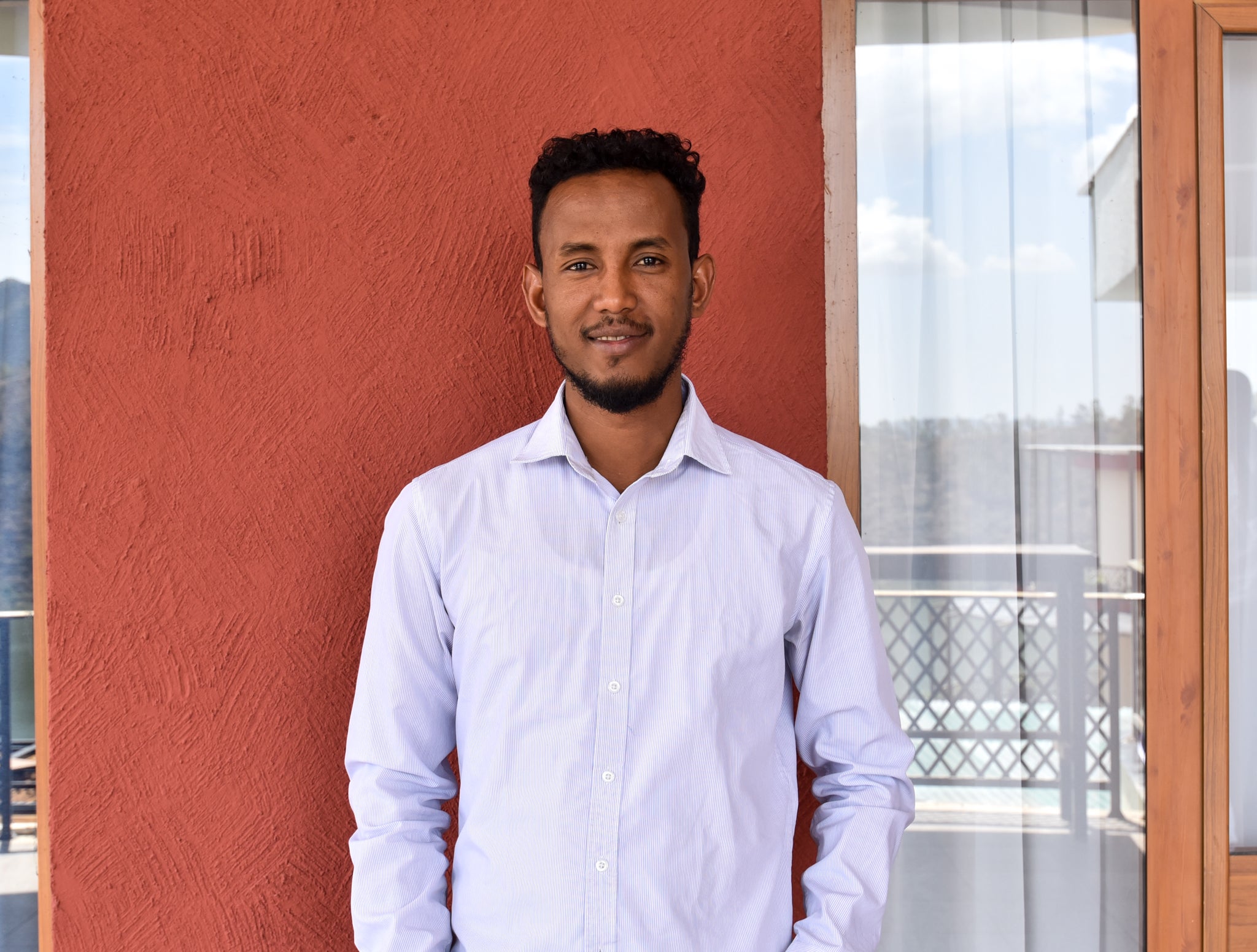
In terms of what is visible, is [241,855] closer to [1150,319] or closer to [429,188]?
[429,188]

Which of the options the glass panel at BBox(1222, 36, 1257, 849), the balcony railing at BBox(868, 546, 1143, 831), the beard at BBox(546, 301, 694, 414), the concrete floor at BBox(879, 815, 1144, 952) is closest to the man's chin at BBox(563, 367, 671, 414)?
the beard at BBox(546, 301, 694, 414)

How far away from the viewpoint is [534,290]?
1328 millimetres

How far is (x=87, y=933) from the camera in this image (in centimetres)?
148

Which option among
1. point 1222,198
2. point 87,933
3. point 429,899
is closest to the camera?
point 429,899

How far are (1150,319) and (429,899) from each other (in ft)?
5.07

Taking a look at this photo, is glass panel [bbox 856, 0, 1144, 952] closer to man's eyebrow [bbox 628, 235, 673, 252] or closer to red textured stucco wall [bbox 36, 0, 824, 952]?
red textured stucco wall [bbox 36, 0, 824, 952]

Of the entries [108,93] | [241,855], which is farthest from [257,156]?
[241,855]

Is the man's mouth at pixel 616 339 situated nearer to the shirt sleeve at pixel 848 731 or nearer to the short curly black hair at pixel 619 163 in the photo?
the short curly black hair at pixel 619 163

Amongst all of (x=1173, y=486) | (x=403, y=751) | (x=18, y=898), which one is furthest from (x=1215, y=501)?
(x=18, y=898)

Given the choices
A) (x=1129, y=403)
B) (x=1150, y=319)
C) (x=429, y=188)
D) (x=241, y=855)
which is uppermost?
(x=429, y=188)

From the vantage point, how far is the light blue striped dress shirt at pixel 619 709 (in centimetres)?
114

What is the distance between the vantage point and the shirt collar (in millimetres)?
1239

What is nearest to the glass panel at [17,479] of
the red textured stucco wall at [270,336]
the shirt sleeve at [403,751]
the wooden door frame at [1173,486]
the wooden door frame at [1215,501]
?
the red textured stucco wall at [270,336]

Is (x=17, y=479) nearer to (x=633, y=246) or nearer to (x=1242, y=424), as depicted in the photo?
(x=633, y=246)
